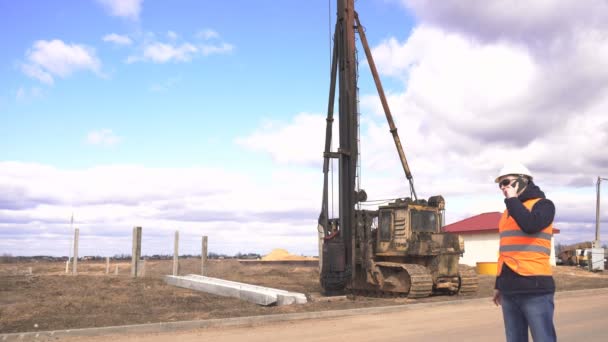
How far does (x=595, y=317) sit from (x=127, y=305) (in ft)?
37.9

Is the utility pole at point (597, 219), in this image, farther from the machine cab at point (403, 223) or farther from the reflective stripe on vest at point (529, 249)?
the reflective stripe on vest at point (529, 249)

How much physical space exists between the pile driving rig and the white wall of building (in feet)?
63.9

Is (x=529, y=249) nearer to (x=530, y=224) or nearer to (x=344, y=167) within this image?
(x=530, y=224)

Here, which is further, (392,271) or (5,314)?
(392,271)

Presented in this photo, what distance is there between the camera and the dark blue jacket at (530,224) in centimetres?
446

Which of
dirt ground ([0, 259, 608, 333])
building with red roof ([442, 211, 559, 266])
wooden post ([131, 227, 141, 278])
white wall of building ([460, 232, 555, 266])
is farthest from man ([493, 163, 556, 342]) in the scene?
white wall of building ([460, 232, 555, 266])

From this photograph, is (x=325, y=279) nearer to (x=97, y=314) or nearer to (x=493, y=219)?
(x=97, y=314)

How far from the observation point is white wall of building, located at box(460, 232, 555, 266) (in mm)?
38656

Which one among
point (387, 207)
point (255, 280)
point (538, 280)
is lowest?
point (255, 280)

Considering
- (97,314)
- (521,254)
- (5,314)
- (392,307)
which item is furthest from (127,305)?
(521,254)

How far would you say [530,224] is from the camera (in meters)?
4.45

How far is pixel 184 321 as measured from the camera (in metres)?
11.4

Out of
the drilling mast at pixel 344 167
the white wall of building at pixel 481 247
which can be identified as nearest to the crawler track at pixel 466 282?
the drilling mast at pixel 344 167

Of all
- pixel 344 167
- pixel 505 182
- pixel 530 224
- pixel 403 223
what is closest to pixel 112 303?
pixel 344 167
